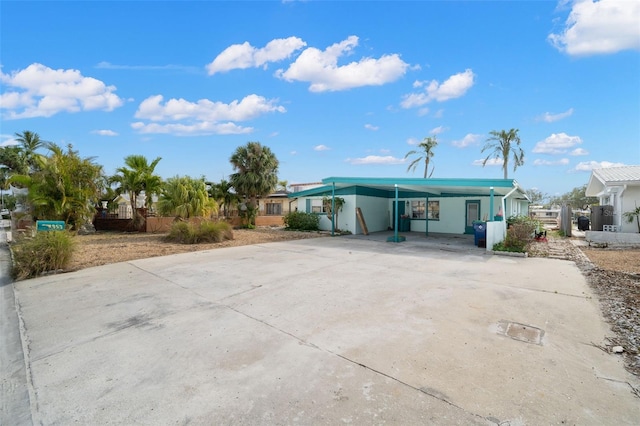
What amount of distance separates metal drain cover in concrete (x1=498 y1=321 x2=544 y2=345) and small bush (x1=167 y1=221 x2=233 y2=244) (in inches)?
445

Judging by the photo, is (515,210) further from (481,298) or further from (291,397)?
(291,397)

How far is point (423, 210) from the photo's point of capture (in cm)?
1802

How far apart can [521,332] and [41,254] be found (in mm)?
9906

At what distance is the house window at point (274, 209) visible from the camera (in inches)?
1089

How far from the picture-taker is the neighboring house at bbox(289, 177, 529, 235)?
15.9m

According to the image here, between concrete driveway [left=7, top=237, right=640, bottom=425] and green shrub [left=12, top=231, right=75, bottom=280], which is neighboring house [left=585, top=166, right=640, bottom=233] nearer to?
concrete driveway [left=7, top=237, right=640, bottom=425]

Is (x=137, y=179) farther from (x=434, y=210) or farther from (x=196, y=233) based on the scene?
(x=434, y=210)

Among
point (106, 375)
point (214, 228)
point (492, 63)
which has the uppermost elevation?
point (492, 63)

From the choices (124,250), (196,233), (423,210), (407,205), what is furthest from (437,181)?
(124,250)

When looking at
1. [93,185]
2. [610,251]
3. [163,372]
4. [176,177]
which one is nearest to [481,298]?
[163,372]

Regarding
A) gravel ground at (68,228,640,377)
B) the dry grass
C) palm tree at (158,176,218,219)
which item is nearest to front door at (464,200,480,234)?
gravel ground at (68,228,640,377)

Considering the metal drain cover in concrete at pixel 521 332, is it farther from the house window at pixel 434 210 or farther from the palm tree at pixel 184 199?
the house window at pixel 434 210

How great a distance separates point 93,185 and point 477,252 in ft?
53.7

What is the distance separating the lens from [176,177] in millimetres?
15078
